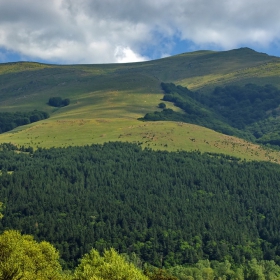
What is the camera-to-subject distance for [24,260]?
336 ft

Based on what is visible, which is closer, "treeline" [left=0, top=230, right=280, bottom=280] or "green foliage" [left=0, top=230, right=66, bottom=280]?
"green foliage" [left=0, top=230, right=66, bottom=280]

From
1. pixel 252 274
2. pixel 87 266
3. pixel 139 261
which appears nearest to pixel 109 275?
pixel 87 266

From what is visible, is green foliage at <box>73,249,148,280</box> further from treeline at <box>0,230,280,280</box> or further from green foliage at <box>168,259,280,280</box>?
green foliage at <box>168,259,280,280</box>

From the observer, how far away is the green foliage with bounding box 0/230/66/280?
92825mm

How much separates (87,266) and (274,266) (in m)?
113

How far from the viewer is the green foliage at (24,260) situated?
305 ft

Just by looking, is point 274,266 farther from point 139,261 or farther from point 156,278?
point 156,278

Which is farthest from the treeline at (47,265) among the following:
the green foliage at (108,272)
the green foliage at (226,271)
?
the green foliage at (226,271)

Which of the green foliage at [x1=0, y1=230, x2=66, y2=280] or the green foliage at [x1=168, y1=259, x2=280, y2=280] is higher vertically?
the green foliage at [x1=0, y1=230, x2=66, y2=280]

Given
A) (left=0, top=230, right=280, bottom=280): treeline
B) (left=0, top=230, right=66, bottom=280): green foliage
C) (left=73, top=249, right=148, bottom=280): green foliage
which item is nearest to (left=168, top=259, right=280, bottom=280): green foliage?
(left=0, top=230, right=280, bottom=280): treeline

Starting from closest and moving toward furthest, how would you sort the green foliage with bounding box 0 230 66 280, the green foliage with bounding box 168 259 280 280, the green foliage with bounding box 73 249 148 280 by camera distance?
1. the green foliage with bounding box 0 230 66 280
2. the green foliage with bounding box 73 249 148 280
3. the green foliage with bounding box 168 259 280 280

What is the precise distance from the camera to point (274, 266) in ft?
638

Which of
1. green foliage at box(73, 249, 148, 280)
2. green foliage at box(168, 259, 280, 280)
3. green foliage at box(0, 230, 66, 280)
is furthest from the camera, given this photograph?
green foliage at box(168, 259, 280, 280)

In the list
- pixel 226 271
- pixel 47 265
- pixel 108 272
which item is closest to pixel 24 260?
pixel 47 265
